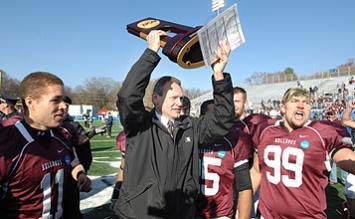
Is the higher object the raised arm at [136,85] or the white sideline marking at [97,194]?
the raised arm at [136,85]

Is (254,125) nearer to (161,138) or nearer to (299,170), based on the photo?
(299,170)

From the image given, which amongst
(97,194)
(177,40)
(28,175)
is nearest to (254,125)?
(177,40)

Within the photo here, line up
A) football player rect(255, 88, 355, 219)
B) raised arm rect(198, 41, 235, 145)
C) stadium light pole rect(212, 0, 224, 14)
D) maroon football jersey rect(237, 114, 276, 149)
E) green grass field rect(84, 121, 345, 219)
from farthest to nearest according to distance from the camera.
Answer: green grass field rect(84, 121, 345, 219) → maroon football jersey rect(237, 114, 276, 149) → football player rect(255, 88, 355, 219) → raised arm rect(198, 41, 235, 145) → stadium light pole rect(212, 0, 224, 14)

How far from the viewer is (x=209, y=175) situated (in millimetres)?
3123

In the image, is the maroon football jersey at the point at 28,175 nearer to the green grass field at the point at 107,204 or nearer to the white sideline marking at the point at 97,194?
the green grass field at the point at 107,204

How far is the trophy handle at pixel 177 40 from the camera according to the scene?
2369 mm

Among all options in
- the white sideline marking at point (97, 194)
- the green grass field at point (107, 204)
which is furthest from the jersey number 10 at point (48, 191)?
the white sideline marking at point (97, 194)

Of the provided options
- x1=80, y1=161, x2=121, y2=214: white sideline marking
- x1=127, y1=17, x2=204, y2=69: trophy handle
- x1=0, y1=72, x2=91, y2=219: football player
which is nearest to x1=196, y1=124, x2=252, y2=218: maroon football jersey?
x1=127, y1=17, x2=204, y2=69: trophy handle

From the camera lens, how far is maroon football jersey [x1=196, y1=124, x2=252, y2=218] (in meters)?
3.09

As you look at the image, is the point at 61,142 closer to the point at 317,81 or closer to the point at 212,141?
the point at 212,141

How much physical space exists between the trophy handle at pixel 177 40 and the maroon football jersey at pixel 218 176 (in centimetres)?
96

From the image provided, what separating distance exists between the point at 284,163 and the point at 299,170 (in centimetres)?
14

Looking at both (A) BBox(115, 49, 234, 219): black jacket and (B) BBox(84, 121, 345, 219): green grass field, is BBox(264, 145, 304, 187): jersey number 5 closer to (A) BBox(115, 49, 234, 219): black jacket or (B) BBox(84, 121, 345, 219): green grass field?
(A) BBox(115, 49, 234, 219): black jacket

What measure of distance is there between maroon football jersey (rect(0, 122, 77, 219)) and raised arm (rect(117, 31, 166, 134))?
23.9 inches
